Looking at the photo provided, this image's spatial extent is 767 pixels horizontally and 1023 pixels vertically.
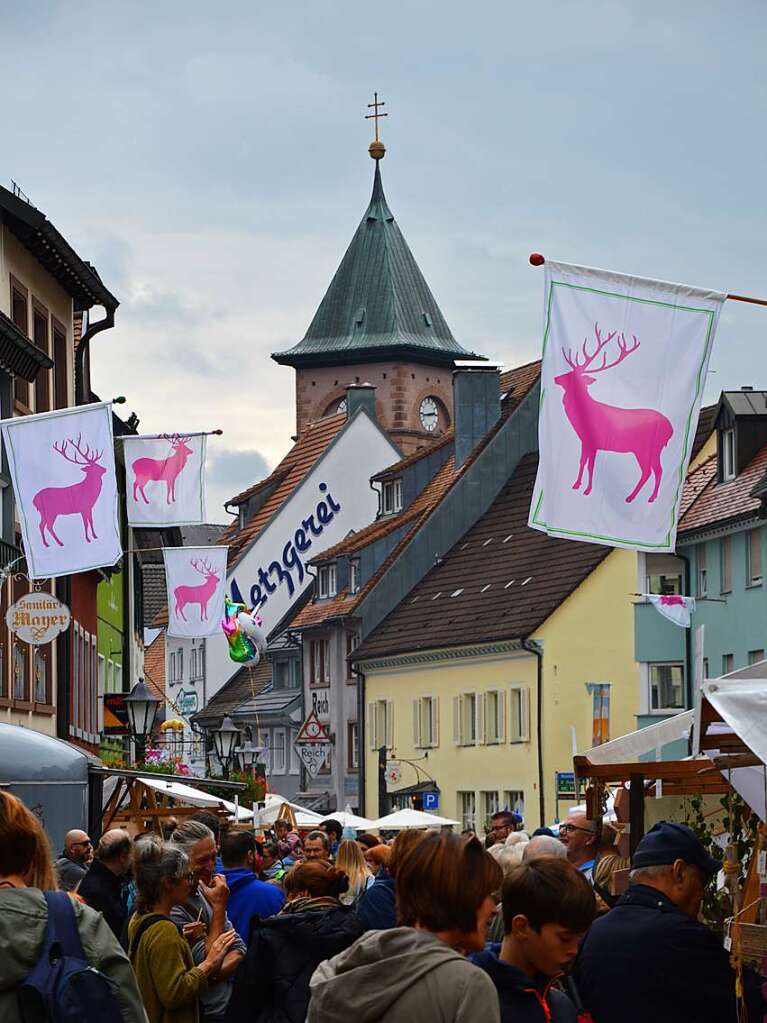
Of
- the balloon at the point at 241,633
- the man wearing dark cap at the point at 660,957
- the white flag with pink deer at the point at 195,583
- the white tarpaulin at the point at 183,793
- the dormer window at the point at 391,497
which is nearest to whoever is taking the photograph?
the man wearing dark cap at the point at 660,957

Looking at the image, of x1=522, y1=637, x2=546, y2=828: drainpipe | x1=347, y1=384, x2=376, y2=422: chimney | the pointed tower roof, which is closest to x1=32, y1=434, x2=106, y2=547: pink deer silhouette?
x1=522, y1=637, x2=546, y2=828: drainpipe

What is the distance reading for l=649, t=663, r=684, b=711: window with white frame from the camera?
5981 cm

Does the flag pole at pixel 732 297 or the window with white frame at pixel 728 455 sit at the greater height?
the window with white frame at pixel 728 455

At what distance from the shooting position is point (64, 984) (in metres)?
5.25

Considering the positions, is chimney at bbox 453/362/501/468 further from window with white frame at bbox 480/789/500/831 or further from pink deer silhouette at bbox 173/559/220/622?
pink deer silhouette at bbox 173/559/220/622

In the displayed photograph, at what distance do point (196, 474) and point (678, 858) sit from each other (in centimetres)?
2187

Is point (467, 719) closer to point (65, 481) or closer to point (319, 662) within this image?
point (319, 662)

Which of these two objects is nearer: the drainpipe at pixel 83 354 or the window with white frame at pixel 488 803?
the drainpipe at pixel 83 354

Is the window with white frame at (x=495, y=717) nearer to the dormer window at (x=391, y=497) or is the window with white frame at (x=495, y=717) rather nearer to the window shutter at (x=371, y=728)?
the window shutter at (x=371, y=728)

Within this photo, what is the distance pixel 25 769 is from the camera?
1986cm

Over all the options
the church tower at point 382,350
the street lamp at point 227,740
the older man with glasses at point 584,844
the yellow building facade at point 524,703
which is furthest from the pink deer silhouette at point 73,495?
the church tower at point 382,350

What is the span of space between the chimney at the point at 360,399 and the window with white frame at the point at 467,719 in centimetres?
2656

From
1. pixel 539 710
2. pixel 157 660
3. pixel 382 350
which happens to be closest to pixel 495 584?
pixel 539 710

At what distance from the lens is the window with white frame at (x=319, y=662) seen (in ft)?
254
